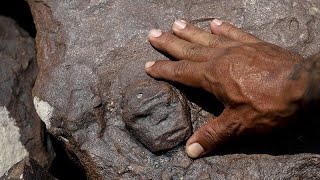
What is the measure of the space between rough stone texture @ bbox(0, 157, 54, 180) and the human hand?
0.81 m

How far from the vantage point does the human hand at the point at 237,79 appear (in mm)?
2574

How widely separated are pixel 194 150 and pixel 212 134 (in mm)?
123

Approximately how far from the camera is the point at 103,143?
9.14 ft

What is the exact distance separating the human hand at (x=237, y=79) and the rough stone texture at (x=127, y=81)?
110mm

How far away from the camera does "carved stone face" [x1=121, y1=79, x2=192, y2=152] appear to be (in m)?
2.73

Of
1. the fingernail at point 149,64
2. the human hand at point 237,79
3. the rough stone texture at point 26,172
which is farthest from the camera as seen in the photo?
the rough stone texture at point 26,172

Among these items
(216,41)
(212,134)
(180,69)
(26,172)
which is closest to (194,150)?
(212,134)

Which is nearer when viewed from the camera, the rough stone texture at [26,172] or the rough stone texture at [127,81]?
the rough stone texture at [127,81]

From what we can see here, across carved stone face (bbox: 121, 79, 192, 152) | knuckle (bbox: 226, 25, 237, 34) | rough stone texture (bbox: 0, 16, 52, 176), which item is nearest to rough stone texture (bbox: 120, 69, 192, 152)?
carved stone face (bbox: 121, 79, 192, 152)

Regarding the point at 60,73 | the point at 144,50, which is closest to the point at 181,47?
the point at 144,50

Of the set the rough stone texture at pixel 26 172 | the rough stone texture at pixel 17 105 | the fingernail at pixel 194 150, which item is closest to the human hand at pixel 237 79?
the fingernail at pixel 194 150

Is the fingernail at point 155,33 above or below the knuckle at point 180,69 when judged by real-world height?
above

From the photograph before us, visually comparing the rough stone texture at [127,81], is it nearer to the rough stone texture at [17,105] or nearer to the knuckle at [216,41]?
the knuckle at [216,41]

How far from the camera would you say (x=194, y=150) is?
272 cm
